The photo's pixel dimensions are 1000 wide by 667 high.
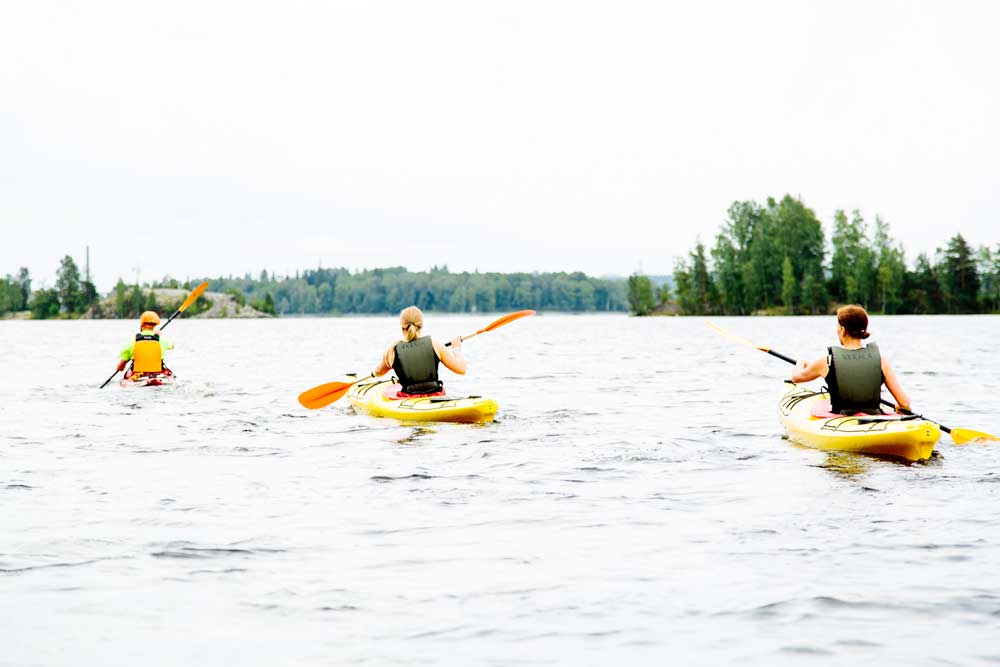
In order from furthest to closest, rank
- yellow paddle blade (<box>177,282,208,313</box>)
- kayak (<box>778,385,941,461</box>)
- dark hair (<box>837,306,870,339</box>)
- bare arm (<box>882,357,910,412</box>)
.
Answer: yellow paddle blade (<box>177,282,208,313</box>) < bare arm (<box>882,357,910,412</box>) < dark hair (<box>837,306,870,339</box>) < kayak (<box>778,385,941,461</box>)

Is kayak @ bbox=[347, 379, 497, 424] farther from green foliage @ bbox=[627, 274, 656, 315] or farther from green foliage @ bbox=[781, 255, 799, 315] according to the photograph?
green foliage @ bbox=[627, 274, 656, 315]

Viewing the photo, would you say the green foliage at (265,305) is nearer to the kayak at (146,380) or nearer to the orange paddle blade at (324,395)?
the kayak at (146,380)

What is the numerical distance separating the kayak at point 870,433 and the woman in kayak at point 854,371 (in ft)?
0.70

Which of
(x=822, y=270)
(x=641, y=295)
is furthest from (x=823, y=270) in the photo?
(x=641, y=295)

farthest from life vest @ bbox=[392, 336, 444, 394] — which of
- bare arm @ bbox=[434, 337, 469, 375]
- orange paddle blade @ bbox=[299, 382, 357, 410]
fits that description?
orange paddle blade @ bbox=[299, 382, 357, 410]

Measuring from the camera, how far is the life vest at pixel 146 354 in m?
18.4

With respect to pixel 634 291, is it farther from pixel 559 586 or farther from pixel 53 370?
pixel 559 586

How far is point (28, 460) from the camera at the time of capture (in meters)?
11.3

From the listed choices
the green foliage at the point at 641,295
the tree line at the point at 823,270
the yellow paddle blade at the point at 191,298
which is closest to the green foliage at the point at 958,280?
the tree line at the point at 823,270

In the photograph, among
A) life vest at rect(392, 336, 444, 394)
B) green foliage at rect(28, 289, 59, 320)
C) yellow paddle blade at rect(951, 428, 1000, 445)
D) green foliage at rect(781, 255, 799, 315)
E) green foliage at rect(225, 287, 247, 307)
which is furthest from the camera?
green foliage at rect(225, 287, 247, 307)


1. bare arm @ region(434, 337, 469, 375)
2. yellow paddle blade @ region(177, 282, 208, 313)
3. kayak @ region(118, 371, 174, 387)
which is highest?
yellow paddle blade @ region(177, 282, 208, 313)

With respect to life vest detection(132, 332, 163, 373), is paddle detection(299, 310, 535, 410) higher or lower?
lower

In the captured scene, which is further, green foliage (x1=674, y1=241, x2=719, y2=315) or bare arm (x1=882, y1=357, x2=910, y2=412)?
green foliage (x1=674, y1=241, x2=719, y2=315)

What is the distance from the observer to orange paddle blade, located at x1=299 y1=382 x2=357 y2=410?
16.3 metres
